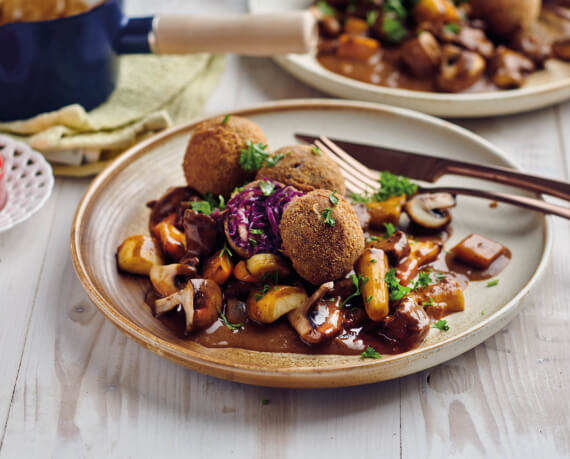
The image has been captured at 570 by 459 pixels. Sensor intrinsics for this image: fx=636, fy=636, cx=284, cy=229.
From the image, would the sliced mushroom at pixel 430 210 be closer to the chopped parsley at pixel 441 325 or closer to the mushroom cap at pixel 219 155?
the chopped parsley at pixel 441 325

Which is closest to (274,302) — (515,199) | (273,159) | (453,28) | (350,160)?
(273,159)

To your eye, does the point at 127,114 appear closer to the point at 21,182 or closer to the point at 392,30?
the point at 21,182

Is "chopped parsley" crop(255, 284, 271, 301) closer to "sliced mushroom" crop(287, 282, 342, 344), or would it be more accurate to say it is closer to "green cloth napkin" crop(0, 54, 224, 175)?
"sliced mushroom" crop(287, 282, 342, 344)

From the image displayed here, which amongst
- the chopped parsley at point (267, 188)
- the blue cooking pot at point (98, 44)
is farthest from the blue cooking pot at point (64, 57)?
the chopped parsley at point (267, 188)

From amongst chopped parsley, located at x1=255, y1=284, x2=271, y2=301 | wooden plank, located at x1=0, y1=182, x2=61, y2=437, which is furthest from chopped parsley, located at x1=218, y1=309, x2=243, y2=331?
wooden plank, located at x1=0, y1=182, x2=61, y2=437

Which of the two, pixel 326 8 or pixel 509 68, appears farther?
pixel 326 8

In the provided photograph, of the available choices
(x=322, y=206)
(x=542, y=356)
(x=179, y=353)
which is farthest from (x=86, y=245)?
(x=542, y=356)
